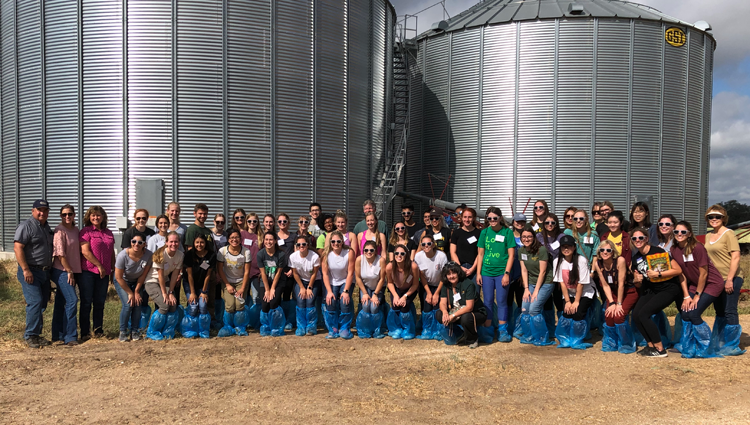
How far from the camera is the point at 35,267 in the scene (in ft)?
27.5

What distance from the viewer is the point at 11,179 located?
17.7 meters

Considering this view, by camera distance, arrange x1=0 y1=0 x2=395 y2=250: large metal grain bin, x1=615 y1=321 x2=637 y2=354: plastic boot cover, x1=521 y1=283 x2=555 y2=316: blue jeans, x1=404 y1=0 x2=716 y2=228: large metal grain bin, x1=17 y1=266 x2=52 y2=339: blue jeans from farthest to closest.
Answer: x1=404 y1=0 x2=716 y2=228: large metal grain bin
x1=0 y1=0 x2=395 y2=250: large metal grain bin
x1=521 y1=283 x2=555 y2=316: blue jeans
x1=17 y1=266 x2=52 y2=339: blue jeans
x1=615 y1=321 x2=637 y2=354: plastic boot cover

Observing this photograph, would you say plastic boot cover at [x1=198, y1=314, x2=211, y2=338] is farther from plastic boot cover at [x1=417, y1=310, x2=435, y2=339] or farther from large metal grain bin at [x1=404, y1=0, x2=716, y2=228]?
large metal grain bin at [x1=404, y1=0, x2=716, y2=228]

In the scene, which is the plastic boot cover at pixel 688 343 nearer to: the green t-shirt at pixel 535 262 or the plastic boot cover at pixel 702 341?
the plastic boot cover at pixel 702 341

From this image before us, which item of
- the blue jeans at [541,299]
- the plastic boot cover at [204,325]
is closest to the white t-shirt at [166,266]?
the plastic boot cover at [204,325]

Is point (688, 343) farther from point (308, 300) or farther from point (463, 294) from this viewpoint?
point (308, 300)

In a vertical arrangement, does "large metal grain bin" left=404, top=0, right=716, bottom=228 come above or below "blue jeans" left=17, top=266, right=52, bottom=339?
above

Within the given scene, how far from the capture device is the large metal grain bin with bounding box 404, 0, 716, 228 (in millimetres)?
23109

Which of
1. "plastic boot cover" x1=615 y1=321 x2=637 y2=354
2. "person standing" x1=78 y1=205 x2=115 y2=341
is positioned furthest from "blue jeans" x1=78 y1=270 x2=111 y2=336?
"plastic boot cover" x1=615 y1=321 x2=637 y2=354

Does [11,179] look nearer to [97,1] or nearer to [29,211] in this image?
[29,211]

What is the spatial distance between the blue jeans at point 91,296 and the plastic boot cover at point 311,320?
10.5 feet

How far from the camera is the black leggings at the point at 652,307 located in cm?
770

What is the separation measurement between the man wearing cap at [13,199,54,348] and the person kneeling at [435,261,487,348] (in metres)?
6.02

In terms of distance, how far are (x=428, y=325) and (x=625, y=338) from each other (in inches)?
117
